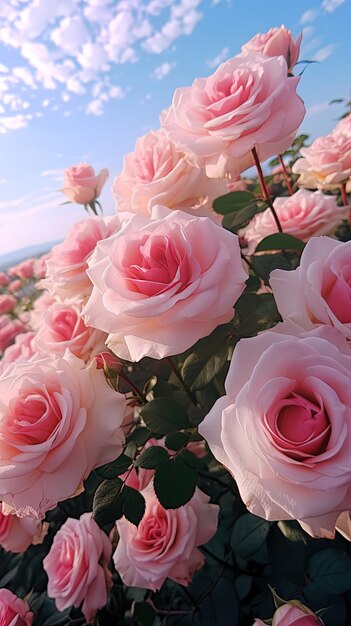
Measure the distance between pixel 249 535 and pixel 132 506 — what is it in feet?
1.24

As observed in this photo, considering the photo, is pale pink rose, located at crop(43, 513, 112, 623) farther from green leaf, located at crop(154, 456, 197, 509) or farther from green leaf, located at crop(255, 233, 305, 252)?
green leaf, located at crop(255, 233, 305, 252)

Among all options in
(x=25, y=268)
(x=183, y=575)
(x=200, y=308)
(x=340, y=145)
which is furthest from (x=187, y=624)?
(x=25, y=268)

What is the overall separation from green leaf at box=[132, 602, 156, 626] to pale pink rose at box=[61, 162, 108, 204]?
1078 millimetres

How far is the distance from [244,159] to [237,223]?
5.3 inches

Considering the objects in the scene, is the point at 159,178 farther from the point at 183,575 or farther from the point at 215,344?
the point at 183,575

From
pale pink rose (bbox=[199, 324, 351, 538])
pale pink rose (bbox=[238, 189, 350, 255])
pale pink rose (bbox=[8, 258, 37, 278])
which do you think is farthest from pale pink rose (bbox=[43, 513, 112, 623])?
pale pink rose (bbox=[8, 258, 37, 278])

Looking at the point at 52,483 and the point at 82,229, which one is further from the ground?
the point at 82,229

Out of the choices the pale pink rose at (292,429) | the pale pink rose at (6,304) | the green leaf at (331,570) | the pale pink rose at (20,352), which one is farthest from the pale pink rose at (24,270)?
the pale pink rose at (292,429)

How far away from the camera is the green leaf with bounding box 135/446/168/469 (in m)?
0.74

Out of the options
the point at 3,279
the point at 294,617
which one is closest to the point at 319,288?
the point at 294,617

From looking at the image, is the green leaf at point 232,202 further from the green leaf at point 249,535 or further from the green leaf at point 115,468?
the green leaf at point 249,535

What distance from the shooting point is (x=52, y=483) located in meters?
0.61

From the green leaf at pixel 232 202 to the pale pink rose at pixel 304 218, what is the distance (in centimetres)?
26

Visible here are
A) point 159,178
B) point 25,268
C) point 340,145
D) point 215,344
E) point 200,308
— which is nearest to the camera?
point 200,308
